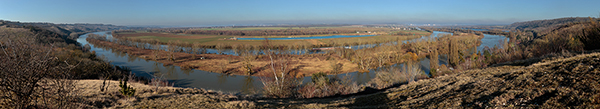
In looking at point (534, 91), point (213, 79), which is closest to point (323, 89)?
point (534, 91)

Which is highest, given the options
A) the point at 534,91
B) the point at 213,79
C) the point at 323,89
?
the point at 534,91

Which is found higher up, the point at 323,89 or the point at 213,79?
the point at 323,89

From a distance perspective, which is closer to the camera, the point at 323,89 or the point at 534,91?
the point at 534,91

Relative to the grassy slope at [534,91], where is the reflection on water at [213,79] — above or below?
below

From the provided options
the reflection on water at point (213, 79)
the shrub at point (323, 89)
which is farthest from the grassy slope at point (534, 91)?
the reflection on water at point (213, 79)

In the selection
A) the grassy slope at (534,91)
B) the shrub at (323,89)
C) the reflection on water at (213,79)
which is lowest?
the reflection on water at (213,79)

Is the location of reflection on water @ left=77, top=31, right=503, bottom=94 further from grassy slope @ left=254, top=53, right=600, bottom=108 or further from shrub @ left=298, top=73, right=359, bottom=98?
grassy slope @ left=254, top=53, right=600, bottom=108

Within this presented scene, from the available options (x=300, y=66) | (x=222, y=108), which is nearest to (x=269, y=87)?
(x=222, y=108)

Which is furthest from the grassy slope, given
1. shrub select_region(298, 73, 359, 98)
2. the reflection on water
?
the reflection on water

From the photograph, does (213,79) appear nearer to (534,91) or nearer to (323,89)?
(323,89)

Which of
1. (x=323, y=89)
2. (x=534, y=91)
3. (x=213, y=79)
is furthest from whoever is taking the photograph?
(x=213, y=79)

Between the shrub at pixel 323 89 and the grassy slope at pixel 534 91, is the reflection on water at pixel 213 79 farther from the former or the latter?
the grassy slope at pixel 534 91

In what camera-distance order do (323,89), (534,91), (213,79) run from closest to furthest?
1. (534,91)
2. (323,89)
3. (213,79)

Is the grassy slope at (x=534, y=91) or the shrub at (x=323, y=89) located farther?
the shrub at (x=323, y=89)
